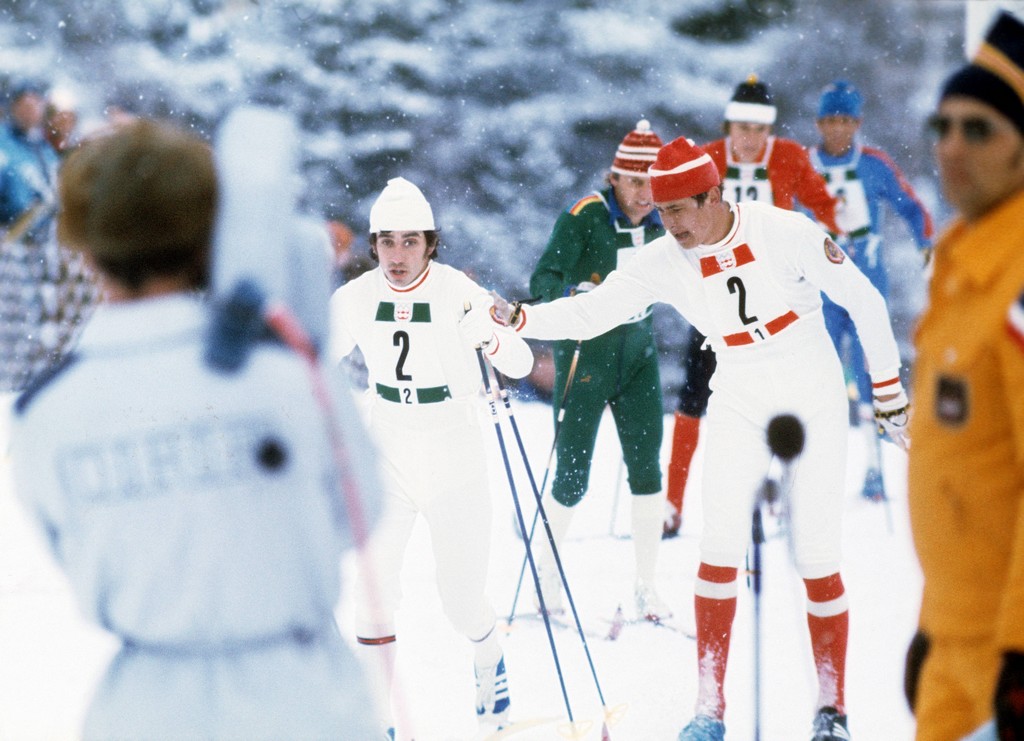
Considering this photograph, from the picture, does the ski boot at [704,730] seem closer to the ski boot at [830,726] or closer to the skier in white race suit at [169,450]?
the ski boot at [830,726]

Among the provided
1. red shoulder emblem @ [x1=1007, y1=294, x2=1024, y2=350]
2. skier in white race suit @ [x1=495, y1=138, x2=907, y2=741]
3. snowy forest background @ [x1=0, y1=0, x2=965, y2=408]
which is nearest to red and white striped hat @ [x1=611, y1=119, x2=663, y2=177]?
skier in white race suit @ [x1=495, y1=138, x2=907, y2=741]

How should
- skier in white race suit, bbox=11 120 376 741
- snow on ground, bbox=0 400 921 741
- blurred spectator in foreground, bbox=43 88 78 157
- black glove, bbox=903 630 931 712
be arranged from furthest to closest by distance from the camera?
blurred spectator in foreground, bbox=43 88 78 157 < snow on ground, bbox=0 400 921 741 < black glove, bbox=903 630 931 712 < skier in white race suit, bbox=11 120 376 741

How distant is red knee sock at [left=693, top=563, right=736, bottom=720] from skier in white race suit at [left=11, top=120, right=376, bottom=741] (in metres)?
1.74

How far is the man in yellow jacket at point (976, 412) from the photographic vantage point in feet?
4.20

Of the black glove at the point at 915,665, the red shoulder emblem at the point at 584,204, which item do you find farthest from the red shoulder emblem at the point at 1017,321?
the red shoulder emblem at the point at 584,204

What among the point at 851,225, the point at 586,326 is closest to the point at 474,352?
the point at 586,326

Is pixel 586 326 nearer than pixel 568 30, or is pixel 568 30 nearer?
pixel 586 326

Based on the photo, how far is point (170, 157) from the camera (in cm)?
118

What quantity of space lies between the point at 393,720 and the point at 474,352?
1056mm

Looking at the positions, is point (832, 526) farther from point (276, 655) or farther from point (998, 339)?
point (276, 655)

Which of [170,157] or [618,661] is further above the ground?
[170,157]

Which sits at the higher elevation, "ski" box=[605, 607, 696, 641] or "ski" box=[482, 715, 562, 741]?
"ski" box=[605, 607, 696, 641]

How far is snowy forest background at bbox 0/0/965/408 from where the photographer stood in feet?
28.6

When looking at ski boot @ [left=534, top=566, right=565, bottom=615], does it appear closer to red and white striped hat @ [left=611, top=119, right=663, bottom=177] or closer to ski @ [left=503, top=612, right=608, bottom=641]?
ski @ [left=503, top=612, right=608, bottom=641]
